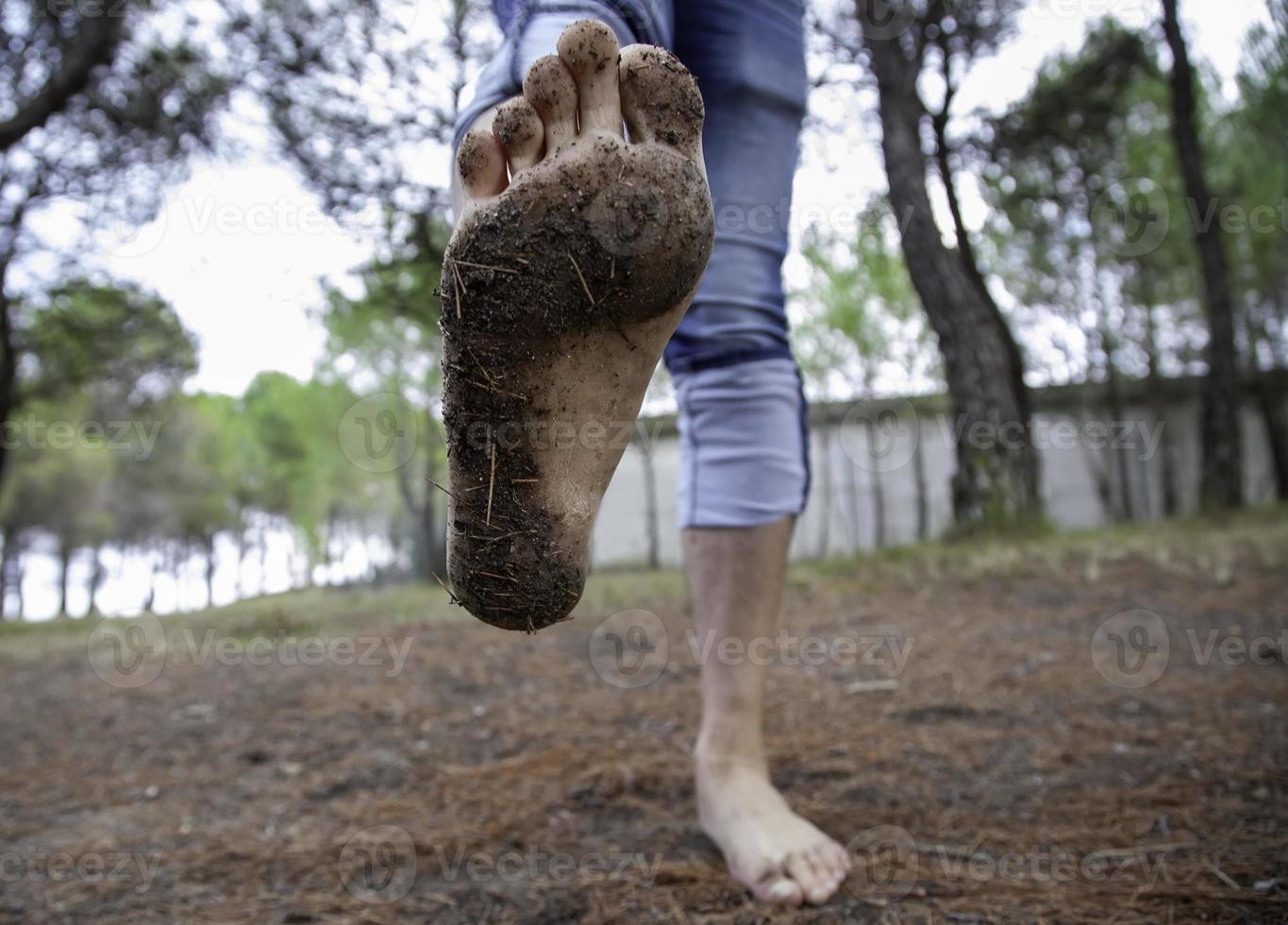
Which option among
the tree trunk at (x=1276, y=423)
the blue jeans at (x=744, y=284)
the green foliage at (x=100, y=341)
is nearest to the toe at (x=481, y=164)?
the blue jeans at (x=744, y=284)

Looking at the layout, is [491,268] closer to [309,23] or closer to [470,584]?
[470,584]

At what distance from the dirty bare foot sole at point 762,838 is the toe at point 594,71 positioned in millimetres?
846

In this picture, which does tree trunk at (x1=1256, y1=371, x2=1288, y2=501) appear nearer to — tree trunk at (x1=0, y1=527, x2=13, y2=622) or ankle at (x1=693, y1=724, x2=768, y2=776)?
ankle at (x1=693, y1=724, x2=768, y2=776)

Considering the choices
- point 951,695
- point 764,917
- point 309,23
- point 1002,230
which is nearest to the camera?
point 764,917

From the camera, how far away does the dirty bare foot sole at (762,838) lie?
1041 mm

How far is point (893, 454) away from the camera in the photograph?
14.5 metres

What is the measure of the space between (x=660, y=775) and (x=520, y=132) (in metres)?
1.15

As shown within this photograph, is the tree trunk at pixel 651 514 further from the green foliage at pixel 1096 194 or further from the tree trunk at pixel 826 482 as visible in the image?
the green foliage at pixel 1096 194

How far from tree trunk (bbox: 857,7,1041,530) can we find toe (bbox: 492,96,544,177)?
4.82 metres

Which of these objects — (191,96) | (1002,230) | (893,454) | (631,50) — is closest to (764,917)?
(631,50)

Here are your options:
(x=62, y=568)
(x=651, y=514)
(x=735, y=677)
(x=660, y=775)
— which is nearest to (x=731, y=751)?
(x=735, y=677)

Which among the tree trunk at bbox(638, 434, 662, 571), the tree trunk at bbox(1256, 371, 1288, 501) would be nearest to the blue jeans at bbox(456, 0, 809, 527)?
the tree trunk at bbox(1256, 371, 1288, 501)

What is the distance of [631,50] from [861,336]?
43.9 feet

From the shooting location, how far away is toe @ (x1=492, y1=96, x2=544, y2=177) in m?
0.74
